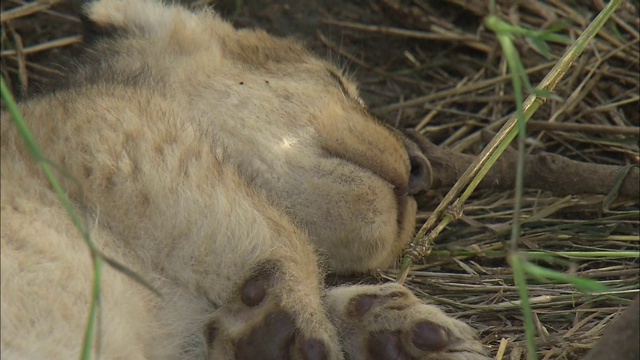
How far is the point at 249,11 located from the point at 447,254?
2.07 m

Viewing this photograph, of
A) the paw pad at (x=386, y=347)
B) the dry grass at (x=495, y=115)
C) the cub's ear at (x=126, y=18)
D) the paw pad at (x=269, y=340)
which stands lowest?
the dry grass at (x=495, y=115)

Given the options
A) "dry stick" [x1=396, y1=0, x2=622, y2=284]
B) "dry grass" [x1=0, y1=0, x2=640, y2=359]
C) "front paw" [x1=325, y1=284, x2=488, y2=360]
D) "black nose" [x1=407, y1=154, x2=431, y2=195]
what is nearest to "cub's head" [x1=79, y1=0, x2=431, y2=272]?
"black nose" [x1=407, y1=154, x2=431, y2=195]

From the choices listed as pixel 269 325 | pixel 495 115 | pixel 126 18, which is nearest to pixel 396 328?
pixel 269 325

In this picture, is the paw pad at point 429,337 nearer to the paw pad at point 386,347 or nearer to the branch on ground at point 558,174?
the paw pad at point 386,347

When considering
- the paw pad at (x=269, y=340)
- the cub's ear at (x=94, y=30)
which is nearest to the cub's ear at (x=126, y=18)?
the cub's ear at (x=94, y=30)

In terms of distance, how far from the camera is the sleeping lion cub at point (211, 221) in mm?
2164

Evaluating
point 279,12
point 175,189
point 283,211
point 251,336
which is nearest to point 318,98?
point 283,211

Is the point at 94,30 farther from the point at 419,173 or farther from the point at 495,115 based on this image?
the point at 495,115

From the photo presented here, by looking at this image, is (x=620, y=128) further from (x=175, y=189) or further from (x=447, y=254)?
(x=175, y=189)

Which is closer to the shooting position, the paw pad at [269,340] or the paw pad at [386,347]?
the paw pad at [269,340]

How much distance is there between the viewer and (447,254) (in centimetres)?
345

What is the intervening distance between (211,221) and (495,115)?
7.30ft

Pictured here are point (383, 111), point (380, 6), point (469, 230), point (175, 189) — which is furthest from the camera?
point (380, 6)

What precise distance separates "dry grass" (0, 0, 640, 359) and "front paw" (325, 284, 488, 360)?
0.36 m
